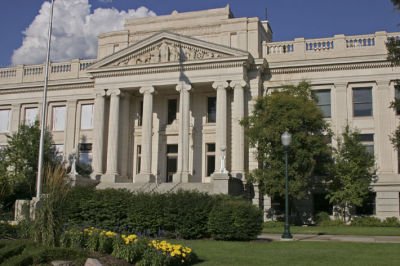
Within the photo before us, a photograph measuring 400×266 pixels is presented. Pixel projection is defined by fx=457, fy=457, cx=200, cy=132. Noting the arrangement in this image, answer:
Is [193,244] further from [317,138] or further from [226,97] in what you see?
[226,97]

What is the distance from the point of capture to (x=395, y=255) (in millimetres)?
14672

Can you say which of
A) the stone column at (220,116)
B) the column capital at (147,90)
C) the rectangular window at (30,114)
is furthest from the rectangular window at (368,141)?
the rectangular window at (30,114)

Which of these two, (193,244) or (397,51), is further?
(397,51)

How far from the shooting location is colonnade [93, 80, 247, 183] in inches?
1382

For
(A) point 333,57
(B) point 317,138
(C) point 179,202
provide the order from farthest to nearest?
(A) point 333,57 < (B) point 317,138 < (C) point 179,202

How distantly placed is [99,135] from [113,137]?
1.69 m

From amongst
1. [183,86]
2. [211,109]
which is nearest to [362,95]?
[211,109]

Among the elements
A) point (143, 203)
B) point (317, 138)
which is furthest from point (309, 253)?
point (317, 138)

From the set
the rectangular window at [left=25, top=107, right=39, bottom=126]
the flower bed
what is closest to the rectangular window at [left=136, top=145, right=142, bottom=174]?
the rectangular window at [left=25, top=107, right=39, bottom=126]

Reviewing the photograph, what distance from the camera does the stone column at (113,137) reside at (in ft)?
123

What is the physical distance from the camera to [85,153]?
4275cm

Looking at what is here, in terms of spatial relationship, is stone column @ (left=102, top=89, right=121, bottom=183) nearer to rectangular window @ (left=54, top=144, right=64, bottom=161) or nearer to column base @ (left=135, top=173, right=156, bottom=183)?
column base @ (left=135, top=173, right=156, bottom=183)

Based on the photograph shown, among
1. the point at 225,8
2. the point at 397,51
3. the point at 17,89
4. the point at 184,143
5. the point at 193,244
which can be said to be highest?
the point at 225,8

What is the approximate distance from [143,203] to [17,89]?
30996mm
